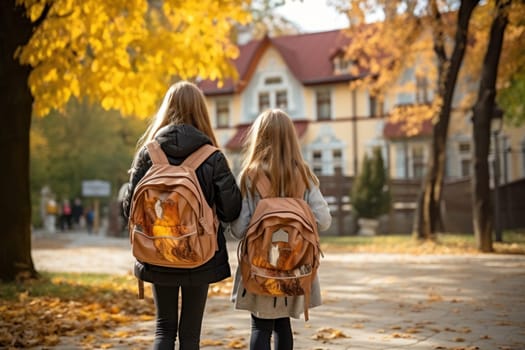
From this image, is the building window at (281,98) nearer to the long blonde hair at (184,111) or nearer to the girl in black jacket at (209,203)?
the long blonde hair at (184,111)

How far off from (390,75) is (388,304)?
51.0ft

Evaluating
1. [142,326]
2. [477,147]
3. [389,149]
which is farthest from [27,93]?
[389,149]

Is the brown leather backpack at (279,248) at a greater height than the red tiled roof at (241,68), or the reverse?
the red tiled roof at (241,68)

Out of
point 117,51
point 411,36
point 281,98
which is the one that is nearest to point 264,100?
point 281,98

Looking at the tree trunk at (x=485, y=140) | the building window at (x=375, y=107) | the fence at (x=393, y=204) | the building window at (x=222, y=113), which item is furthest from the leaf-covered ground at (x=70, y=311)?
the building window at (x=222, y=113)

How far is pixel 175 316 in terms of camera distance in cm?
440

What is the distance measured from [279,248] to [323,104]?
122ft

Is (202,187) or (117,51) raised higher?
(117,51)

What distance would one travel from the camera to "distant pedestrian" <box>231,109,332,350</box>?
442 centimetres

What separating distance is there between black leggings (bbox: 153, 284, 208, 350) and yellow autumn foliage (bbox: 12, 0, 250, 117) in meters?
6.02

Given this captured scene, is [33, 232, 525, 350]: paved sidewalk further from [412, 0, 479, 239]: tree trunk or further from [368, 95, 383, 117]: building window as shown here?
[368, 95, 383, 117]: building window

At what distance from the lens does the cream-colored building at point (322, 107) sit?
37.9 metres

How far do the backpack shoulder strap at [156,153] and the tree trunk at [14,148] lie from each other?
20.7 ft

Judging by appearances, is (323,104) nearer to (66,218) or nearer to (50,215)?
(66,218)
